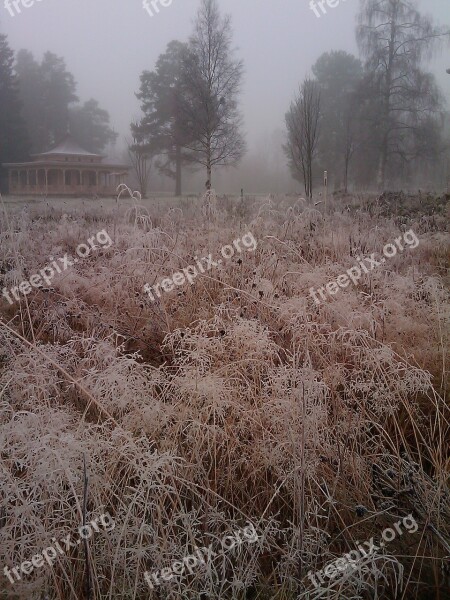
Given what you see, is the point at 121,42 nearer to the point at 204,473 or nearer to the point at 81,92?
the point at 81,92

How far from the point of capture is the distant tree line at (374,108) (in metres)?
3.52

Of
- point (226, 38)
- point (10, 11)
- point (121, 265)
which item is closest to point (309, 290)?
point (121, 265)

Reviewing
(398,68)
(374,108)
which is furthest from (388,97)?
(398,68)

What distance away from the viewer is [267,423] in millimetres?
1759

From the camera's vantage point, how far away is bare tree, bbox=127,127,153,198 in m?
3.17

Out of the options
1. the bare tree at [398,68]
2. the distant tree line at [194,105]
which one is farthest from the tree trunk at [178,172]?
the bare tree at [398,68]

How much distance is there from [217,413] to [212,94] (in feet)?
7.19

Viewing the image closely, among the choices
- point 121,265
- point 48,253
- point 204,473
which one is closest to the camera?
point 204,473

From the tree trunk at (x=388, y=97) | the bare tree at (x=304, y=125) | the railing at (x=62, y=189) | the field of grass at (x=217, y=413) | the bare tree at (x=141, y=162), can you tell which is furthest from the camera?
the tree trunk at (x=388, y=97)

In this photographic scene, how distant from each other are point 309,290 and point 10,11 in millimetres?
2367

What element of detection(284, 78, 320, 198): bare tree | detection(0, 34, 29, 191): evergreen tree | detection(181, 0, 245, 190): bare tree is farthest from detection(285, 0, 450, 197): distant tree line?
detection(0, 34, 29, 191): evergreen tree

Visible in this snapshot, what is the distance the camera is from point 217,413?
177 centimetres

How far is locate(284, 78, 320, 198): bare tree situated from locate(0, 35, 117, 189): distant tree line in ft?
3.88

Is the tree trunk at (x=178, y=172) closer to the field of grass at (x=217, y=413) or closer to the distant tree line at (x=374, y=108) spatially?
the field of grass at (x=217, y=413)
